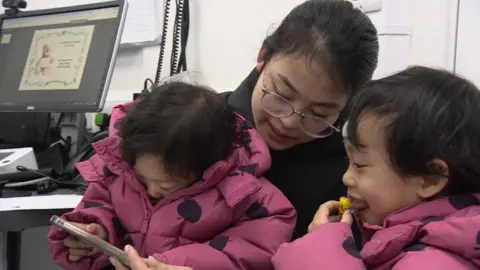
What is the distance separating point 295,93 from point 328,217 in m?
0.25

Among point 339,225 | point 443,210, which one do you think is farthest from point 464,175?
point 339,225

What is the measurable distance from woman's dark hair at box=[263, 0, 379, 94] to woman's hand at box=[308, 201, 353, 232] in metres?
0.23

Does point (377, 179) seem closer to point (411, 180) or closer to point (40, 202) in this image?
point (411, 180)

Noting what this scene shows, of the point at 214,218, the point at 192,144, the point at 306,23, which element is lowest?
the point at 214,218

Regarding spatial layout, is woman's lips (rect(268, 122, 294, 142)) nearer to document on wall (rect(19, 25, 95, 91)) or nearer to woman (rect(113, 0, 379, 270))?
woman (rect(113, 0, 379, 270))

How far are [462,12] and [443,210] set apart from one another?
28.3 inches

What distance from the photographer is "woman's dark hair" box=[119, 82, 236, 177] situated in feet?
2.67

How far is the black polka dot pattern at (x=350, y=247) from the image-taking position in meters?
0.70

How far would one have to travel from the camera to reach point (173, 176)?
0.84 meters

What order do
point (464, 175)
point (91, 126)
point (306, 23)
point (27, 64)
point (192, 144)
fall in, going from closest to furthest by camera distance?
point (464, 175)
point (192, 144)
point (306, 23)
point (27, 64)
point (91, 126)

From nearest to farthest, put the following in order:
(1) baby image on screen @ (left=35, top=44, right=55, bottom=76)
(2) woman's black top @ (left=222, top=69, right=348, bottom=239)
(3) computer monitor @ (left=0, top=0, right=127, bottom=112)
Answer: (2) woman's black top @ (left=222, top=69, right=348, bottom=239)
(3) computer monitor @ (left=0, top=0, right=127, bottom=112)
(1) baby image on screen @ (left=35, top=44, right=55, bottom=76)

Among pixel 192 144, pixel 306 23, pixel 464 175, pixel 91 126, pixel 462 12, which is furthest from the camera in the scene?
pixel 91 126

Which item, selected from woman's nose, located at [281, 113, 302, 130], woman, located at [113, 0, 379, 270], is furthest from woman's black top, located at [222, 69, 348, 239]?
woman's nose, located at [281, 113, 302, 130]

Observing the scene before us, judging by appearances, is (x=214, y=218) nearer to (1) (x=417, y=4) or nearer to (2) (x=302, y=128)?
(2) (x=302, y=128)
